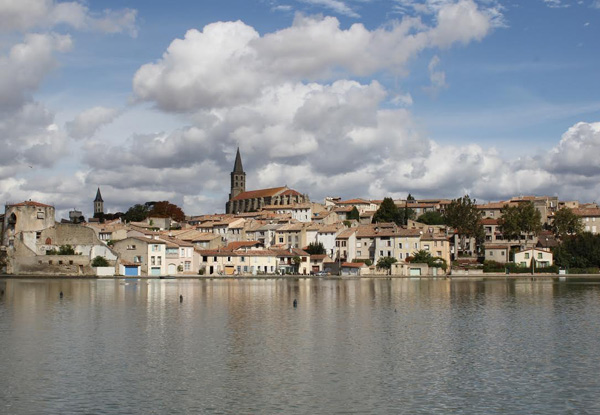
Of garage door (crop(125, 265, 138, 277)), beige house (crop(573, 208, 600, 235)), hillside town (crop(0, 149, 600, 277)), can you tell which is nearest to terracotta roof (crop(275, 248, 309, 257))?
hillside town (crop(0, 149, 600, 277))

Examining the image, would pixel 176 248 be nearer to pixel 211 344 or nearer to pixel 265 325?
pixel 265 325

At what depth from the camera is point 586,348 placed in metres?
27.5

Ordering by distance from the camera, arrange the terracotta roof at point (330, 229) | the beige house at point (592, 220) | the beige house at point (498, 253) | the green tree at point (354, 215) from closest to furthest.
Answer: the beige house at point (498, 253) → the terracotta roof at point (330, 229) → the beige house at point (592, 220) → the green tree at point (354, 215)

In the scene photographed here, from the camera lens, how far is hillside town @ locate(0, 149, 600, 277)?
87375mm

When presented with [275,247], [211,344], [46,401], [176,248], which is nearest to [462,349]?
[211,344]

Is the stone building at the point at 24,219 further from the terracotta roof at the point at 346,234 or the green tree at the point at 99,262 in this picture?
the terracotta roof at the point at 346,234

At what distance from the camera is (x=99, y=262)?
86.4m

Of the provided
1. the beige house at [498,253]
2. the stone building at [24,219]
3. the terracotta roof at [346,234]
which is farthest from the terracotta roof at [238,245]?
the beige house at [498,253]

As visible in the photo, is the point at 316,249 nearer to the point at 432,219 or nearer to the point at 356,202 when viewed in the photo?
the point at 432,219

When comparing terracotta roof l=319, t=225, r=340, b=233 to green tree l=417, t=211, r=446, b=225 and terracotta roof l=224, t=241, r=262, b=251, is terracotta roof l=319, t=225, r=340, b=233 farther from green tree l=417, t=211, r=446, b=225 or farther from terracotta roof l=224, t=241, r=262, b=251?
green tree l=417, t=211, r=446, b=225

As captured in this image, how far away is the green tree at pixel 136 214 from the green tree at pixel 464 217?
243 feet

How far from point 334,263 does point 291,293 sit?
135 ft

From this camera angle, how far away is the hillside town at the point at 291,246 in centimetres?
8738

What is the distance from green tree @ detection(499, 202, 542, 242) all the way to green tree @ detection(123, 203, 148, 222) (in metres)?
81.6
